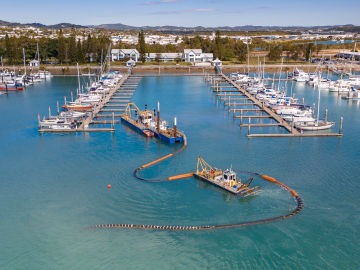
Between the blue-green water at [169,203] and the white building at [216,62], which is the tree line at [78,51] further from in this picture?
the blue-green water at [169,203]

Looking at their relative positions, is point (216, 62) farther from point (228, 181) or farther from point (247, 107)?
point (228, 181)

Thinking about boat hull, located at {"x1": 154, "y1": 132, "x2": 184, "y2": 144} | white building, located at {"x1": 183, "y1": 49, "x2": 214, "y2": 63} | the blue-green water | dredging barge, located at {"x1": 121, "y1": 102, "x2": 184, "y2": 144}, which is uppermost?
white building, located at {"x1": 183, "y1": 49, "x2": 214, "y2": 63}

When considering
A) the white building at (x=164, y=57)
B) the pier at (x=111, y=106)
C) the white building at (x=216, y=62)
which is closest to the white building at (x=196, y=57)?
the white building at (x=164, y=57)

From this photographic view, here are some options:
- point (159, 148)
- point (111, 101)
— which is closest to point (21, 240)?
point (159, 148)

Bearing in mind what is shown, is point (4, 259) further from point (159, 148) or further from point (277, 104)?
point (277, 104)

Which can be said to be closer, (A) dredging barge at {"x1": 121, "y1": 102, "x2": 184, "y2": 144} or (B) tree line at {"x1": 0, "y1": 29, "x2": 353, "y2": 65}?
(A) dredging barge at {"x1": 121, "y1": 102, "x2": 184, "y2": 144}

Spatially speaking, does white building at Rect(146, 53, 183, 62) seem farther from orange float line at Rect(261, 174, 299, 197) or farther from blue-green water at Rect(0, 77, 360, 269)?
orange float line at Rect(261, 174, 299, 197)

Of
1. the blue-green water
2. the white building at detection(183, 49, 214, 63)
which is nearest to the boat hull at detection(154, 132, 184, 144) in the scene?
the blue-green water
